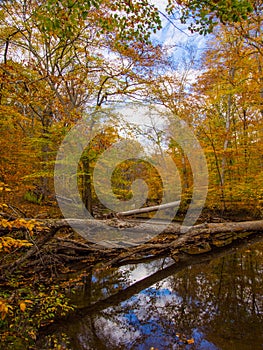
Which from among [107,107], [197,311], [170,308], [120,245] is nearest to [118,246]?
[120,245]

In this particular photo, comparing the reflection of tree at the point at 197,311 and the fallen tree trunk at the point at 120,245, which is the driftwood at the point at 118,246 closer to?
the fallen tree trunk at the point at 120,245

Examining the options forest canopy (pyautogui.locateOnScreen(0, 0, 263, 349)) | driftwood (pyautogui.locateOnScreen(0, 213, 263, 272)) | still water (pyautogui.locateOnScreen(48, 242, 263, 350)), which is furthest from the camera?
forest canopy (pyautogui.locateOnScreen(0, 0, 263, 349))

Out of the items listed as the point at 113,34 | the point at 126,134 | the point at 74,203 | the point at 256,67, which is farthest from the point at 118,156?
the point at 256,67

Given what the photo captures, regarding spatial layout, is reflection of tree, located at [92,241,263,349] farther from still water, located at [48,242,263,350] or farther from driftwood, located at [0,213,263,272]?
driftwood, located at [0,213,263,272]

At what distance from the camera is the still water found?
9.21 feet

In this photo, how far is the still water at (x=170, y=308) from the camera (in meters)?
2.81

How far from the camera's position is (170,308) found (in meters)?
3.61

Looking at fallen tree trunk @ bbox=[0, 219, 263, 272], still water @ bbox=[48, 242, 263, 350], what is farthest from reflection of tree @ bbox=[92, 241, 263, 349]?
fallen tree trunk @ bbox=[0, 219, 263, 272]

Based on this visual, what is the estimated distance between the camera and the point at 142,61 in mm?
8102

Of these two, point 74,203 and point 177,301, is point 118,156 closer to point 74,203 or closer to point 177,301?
point 74,203

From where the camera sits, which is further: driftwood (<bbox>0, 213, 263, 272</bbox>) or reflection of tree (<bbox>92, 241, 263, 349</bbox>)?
driftwood (<bbox>0, 213, 263, 272</bbox>)

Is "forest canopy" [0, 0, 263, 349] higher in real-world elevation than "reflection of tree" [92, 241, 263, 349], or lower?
higher

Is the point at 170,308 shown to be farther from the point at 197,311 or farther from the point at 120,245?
the point at 120,245

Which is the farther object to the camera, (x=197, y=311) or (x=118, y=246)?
(x=118, y=246)
